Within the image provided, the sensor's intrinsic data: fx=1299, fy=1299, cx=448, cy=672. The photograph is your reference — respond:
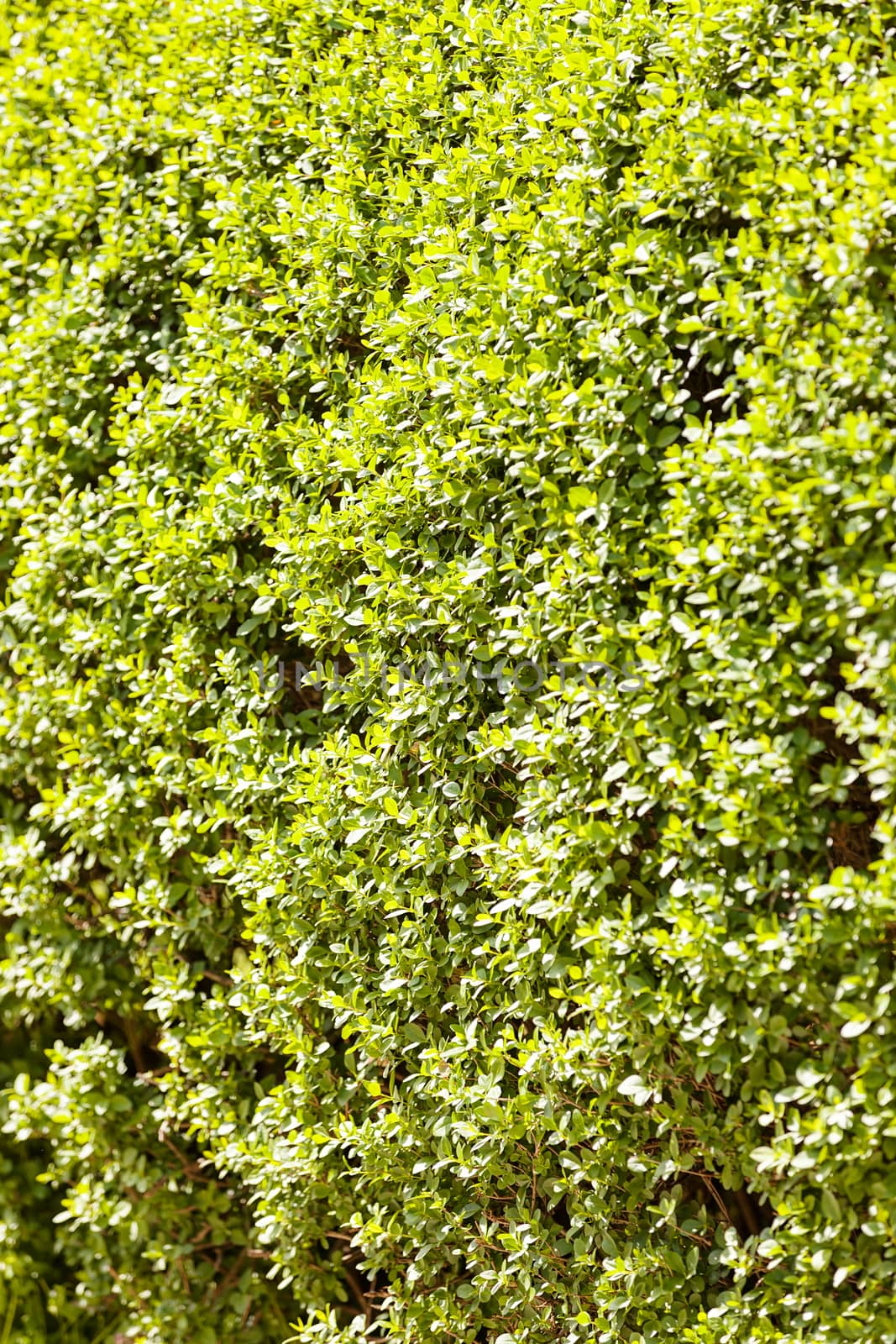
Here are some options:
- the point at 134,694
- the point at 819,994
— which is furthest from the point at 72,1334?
the point at 819,994

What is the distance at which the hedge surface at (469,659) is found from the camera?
2486 mm

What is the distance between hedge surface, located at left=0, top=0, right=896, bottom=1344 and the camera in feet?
8.16

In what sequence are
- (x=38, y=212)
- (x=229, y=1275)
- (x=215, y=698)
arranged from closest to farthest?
(x=215, y=698)
(x=229, y=1275)
(x=38, y=212)

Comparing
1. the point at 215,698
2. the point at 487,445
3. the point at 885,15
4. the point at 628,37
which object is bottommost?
the point at 215,698

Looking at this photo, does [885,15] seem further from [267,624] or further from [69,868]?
[69,868]

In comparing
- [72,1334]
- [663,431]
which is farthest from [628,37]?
[72,1334]

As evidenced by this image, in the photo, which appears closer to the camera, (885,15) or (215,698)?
(885,15)

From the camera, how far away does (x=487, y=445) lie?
9.65 ft

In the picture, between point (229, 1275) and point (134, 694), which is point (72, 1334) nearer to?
point (229, 1275)

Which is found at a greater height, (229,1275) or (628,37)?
(628,37)

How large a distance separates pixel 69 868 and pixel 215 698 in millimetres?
1003

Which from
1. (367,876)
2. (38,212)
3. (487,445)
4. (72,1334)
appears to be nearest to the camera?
(487,445)

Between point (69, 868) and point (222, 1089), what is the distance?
3.16 feet

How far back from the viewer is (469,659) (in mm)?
3004
